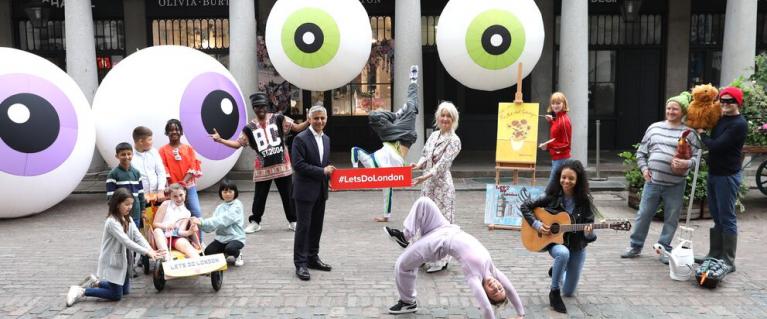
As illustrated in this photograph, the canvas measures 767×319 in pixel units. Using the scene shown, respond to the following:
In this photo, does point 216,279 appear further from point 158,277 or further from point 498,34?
point 498,34

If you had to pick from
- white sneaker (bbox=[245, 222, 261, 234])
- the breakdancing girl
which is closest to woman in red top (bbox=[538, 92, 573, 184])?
the breakdancing girl

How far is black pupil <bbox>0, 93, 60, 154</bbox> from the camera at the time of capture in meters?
8.72

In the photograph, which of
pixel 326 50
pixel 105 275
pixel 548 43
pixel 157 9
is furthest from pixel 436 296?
pixel 157 9

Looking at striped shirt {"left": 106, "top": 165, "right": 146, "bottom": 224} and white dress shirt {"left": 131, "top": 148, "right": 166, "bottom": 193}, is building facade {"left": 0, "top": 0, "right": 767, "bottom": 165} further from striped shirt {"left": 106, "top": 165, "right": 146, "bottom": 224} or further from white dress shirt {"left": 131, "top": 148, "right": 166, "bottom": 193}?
striped shirt {"left": 106, "top": 165, "right": 146, "bottom": 224}

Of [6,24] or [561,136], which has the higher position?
[6,24]

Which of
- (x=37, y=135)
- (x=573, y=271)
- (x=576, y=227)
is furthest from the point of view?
(x=37, y=135)

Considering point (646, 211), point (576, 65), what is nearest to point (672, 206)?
point (646, 211)

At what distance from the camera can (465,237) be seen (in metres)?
5.25

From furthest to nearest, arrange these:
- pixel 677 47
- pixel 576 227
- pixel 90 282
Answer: pixel 677 47, pixel 90 282, pixel 576 227

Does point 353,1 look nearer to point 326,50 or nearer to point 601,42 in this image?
point 326,50

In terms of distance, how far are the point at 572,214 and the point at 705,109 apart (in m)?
2.03

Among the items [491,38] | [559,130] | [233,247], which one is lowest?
[233,247]

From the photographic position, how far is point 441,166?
6.86 meters

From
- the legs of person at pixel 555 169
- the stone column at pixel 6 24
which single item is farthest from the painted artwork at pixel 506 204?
the stone column at pixel 6 24
